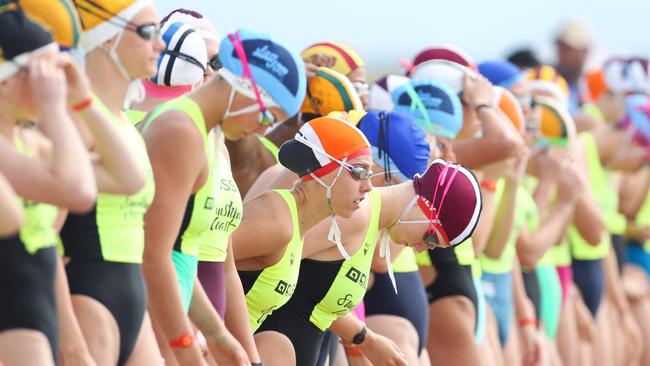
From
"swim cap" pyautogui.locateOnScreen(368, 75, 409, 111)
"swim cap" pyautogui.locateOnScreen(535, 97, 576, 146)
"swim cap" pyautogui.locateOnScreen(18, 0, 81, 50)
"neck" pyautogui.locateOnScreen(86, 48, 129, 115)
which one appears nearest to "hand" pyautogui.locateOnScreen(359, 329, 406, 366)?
"swim cap" pyautogui.locateOnScreen(368, 75, 409, 111)

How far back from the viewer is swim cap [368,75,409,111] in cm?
873

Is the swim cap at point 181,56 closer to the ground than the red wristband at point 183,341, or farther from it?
farther from it

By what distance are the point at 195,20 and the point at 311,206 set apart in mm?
1159

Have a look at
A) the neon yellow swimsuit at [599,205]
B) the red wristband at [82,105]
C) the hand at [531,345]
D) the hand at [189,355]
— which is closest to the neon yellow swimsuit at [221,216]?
the hand at [189,355]

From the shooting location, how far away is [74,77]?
4684 millimetres

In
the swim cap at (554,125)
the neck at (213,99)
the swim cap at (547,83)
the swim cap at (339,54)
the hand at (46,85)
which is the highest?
the hand at (46,85)

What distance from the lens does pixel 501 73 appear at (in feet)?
32.7

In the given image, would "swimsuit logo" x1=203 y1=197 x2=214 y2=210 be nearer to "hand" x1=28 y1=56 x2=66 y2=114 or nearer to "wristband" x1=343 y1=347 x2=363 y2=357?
"hand" x1=28 y1=56 x2=66 y2=114

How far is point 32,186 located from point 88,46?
3.20 feet

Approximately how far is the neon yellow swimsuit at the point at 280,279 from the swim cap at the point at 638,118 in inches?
263

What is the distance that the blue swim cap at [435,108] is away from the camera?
27.2ft

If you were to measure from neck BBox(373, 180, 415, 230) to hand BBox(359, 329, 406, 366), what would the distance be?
0.58m

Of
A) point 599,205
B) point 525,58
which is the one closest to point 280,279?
point 599,205

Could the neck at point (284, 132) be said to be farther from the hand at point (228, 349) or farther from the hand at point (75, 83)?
the hand at point (75, 83)
